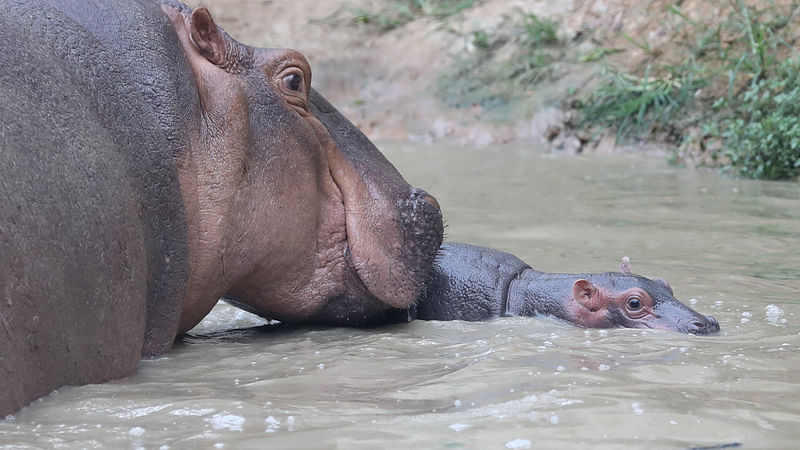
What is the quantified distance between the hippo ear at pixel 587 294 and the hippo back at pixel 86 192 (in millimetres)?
1330

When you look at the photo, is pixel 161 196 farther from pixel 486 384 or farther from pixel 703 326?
pixel 703 326

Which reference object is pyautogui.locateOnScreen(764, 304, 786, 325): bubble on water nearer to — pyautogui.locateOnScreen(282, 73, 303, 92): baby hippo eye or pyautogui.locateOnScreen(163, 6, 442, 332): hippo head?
pyautogui.locateOnScreen(163, 6, 442, 332): hippo head

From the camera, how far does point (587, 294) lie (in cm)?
352

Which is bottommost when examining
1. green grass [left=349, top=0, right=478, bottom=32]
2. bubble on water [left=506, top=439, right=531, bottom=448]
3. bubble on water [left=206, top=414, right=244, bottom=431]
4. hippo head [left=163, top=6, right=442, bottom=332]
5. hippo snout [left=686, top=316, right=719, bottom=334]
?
bubble on water [left=506, top=439, right=531, bottom=448]

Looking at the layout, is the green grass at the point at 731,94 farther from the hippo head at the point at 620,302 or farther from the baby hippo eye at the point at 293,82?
Result: the baby hippo eye at the point at 293,82

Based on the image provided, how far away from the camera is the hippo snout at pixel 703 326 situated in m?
3.17

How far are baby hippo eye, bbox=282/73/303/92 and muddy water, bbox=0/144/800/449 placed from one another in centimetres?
70

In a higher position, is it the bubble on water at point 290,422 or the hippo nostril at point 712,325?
the hippo nostril at point 712,325

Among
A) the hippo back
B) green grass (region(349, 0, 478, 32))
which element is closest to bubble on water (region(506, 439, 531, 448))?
the hippo back

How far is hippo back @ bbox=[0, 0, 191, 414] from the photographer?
2227 mm

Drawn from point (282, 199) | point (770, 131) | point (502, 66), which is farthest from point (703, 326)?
point (502, 66)

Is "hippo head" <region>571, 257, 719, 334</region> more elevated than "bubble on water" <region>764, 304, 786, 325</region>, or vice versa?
"hippo head" <region>571, 257, 719, 334</region>

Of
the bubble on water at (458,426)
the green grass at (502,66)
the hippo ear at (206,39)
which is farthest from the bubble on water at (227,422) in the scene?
the green grass at (502,66)

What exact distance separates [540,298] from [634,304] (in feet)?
0.97
